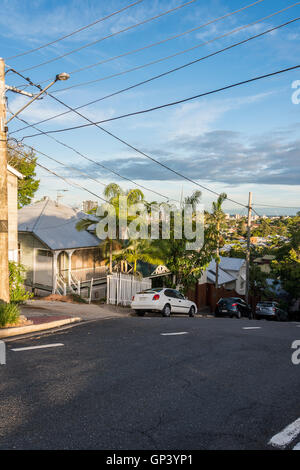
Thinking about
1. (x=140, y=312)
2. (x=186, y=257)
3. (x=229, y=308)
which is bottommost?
(x=229, y=308)

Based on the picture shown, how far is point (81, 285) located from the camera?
2358 cm

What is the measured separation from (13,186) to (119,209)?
650 cm

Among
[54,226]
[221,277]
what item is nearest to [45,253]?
[54,226]

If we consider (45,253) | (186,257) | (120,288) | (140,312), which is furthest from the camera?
(186,257)

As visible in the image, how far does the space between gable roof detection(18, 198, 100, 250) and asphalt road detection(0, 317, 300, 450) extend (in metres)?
13.3

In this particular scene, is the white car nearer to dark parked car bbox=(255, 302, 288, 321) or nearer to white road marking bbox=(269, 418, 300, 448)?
dark parked car bbox=(255, 302, 288, 321)

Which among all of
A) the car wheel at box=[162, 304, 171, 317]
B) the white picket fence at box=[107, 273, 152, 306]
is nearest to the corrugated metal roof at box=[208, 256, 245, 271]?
the white picket fence at box=[107, 273, 152, 306]

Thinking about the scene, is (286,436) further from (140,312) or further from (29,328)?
(140,312)

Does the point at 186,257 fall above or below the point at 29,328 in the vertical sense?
above

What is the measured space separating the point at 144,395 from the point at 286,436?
1999 mm

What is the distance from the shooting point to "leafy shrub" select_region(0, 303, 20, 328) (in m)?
9.51

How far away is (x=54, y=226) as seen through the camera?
23.5 metres

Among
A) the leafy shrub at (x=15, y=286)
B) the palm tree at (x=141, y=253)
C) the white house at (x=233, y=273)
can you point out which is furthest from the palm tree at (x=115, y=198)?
the white house at (x=233, y=273)

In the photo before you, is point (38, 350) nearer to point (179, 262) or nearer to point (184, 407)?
point (184, 407)
